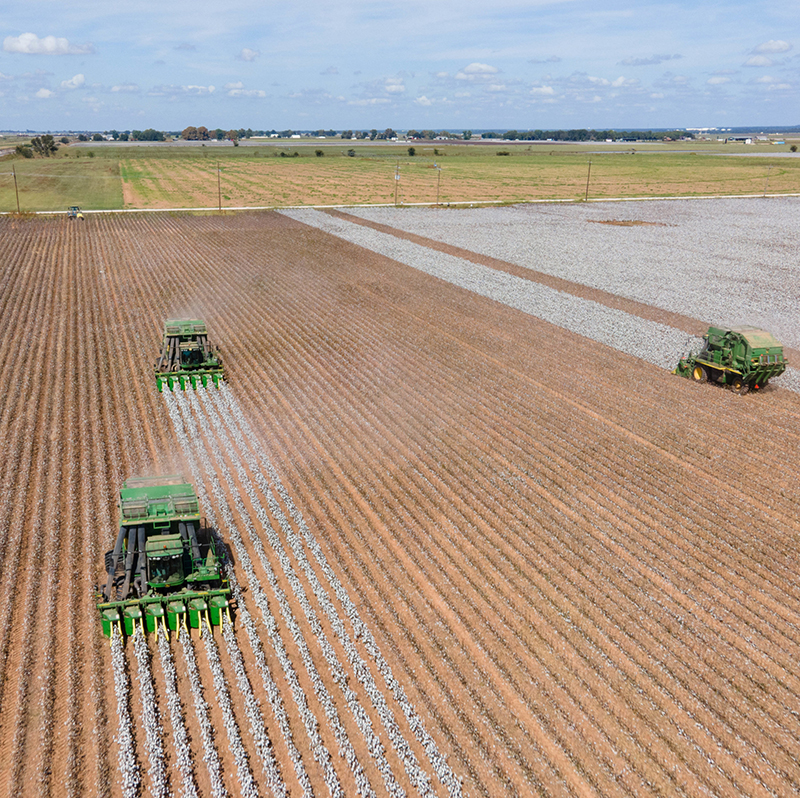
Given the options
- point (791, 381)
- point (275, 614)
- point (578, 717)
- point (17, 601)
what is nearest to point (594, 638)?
point (578, 717)

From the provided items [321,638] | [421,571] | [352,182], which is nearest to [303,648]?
[321,638]

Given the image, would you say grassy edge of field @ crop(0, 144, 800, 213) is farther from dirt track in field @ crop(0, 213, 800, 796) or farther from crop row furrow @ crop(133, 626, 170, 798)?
crop row furrow @ crop(133, 626, 170, 798)

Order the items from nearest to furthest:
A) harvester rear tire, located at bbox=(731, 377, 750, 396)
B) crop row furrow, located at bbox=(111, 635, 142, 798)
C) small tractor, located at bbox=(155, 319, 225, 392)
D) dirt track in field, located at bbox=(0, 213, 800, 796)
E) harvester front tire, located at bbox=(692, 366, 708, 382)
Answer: crop row furrow, located at bbox=(111, 635, 142, 798)
dirt track in field, located at bbox=(0, 213, 800, 796)
small tractor, located at bbox=(155, 319, 225, 392)
harvester rear tire, located at bbox=(731, 377, 750, 396)
harvester front tire, located at bbox=(692, 366, 708, 382)

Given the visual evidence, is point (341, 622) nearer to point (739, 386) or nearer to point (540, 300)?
point (739, 386)

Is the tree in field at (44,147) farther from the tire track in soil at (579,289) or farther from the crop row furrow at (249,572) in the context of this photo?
the crop row furrow at (249,572)

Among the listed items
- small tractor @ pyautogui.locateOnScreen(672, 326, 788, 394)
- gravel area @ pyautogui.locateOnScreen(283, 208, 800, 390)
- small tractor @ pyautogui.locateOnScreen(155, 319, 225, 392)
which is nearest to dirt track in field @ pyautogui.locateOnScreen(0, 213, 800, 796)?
small tractor @ pyautogui.locateOnScreen(155, 319, 225, 392)
